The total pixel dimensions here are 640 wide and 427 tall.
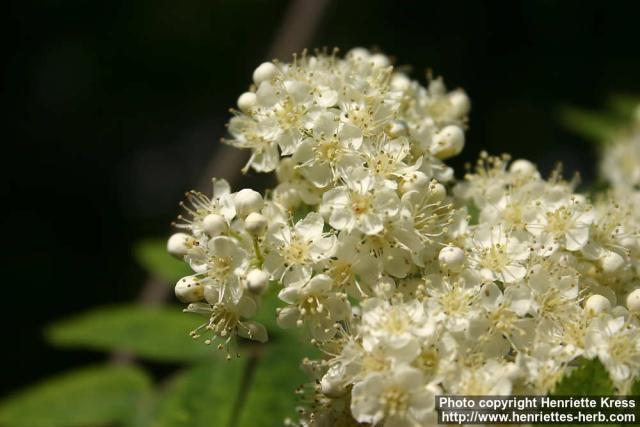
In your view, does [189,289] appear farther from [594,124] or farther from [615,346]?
[594,124]

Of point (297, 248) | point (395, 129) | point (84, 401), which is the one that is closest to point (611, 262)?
point (395, 129)

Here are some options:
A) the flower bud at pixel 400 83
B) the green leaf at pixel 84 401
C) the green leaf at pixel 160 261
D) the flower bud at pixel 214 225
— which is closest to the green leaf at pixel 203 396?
the green leaf at pixel 84 401

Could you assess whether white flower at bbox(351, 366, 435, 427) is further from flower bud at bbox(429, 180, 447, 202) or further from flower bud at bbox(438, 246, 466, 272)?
flower bud at bbox(429, 180, 447, 202)

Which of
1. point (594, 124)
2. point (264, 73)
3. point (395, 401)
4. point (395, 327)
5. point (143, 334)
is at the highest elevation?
point (594, 124)

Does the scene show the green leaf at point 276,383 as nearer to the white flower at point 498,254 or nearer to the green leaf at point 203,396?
the green leaf at point 203,396

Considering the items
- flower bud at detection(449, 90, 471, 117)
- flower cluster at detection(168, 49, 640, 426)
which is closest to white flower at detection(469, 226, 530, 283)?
flower cluster at detection(168, 49, 640, 426)

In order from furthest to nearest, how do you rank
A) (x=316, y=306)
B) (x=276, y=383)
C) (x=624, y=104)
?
1. (x=624, y=104)
2. (x=276, y=383)
3. (x=316, y=306)
